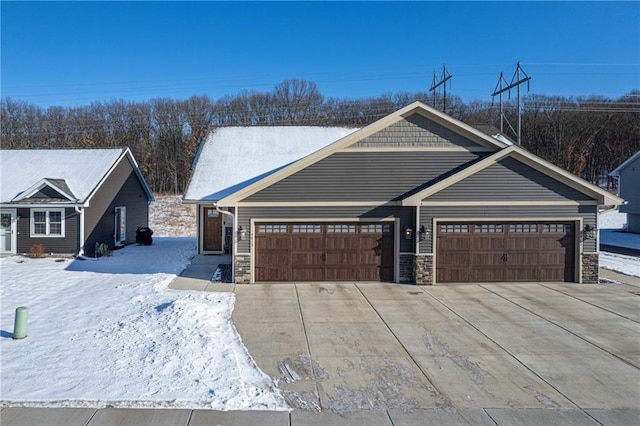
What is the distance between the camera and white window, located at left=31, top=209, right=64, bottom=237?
59.3 ft

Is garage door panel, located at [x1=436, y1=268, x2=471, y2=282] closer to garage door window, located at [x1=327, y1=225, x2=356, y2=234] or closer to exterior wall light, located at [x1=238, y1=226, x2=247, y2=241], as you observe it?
garage door window, located at [x1=327, y1=225, x2=356, y2=234]

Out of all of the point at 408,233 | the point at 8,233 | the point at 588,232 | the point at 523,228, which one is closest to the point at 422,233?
the point at 408,233

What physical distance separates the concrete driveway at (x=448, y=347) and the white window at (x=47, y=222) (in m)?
10.9

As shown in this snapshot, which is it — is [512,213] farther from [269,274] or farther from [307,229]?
[269,274]

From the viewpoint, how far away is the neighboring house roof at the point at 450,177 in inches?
507

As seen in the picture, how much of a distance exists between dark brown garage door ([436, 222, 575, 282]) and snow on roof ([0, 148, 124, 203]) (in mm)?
14826

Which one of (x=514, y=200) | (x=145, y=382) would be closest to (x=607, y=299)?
(x=514, y=200)

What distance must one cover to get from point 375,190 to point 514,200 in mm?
4260

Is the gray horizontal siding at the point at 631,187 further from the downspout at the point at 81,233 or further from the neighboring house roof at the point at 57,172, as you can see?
the downspout at the point at 81,233

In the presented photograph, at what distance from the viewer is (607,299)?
11.4m

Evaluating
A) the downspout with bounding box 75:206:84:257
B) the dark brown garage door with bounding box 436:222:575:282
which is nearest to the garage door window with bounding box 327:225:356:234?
the dark brown garage door with bounding box 436:222:575:282

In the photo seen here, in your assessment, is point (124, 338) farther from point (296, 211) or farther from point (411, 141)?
point (411, 141)

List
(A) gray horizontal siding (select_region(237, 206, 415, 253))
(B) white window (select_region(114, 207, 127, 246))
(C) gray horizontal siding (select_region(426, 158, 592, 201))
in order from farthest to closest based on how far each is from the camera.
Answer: (B) white window (select_region(114, 207, 127, 246))
(A) gray horizontal siding (select_region(237, 206, 415, 253))
(C) gray horizontal siding (select_region(426, 158, 592, 201))

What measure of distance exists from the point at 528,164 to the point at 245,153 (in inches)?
456
